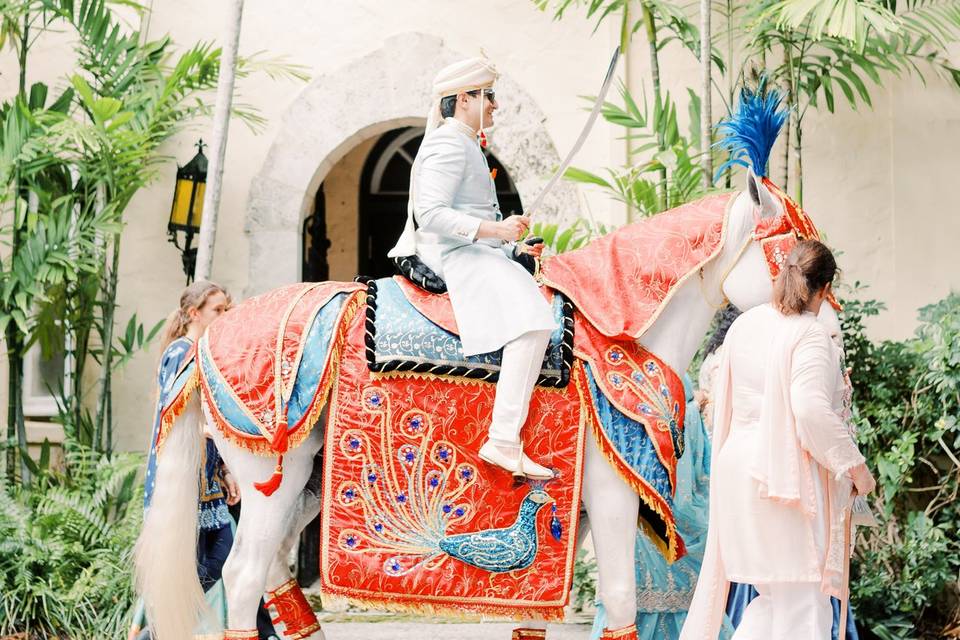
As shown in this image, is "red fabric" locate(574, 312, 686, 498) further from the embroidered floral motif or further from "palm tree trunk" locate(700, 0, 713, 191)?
"palm tree trunk" locate(700, 0, 713, 191)

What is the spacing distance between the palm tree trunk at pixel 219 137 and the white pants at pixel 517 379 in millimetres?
3467

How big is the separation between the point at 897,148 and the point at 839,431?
158 inches

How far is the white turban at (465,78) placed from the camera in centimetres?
457

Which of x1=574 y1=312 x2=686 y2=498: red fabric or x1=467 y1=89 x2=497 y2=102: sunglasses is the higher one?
x1=467 y1=89 x2=497 y2=102: sunglasses

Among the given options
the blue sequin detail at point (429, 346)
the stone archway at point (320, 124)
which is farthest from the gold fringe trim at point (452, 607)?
the stone archway at point (320, 124)

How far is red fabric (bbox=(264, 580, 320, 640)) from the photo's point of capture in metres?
4.88

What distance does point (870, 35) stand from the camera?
7.52m

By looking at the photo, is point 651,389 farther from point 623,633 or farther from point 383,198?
point 383,198

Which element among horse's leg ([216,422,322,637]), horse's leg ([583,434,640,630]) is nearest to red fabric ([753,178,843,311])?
horse's leg ([583,434,640,630])

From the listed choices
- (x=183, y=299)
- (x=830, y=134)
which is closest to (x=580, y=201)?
(x=830, y=134)

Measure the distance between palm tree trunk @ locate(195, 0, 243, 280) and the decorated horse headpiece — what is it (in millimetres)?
3638

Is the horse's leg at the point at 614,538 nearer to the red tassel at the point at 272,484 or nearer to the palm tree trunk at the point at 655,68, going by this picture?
the red tassel at the point at 272,484

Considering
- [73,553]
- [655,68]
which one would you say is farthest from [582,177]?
[73,553]

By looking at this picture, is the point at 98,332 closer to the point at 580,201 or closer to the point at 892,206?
the point at 580,201
